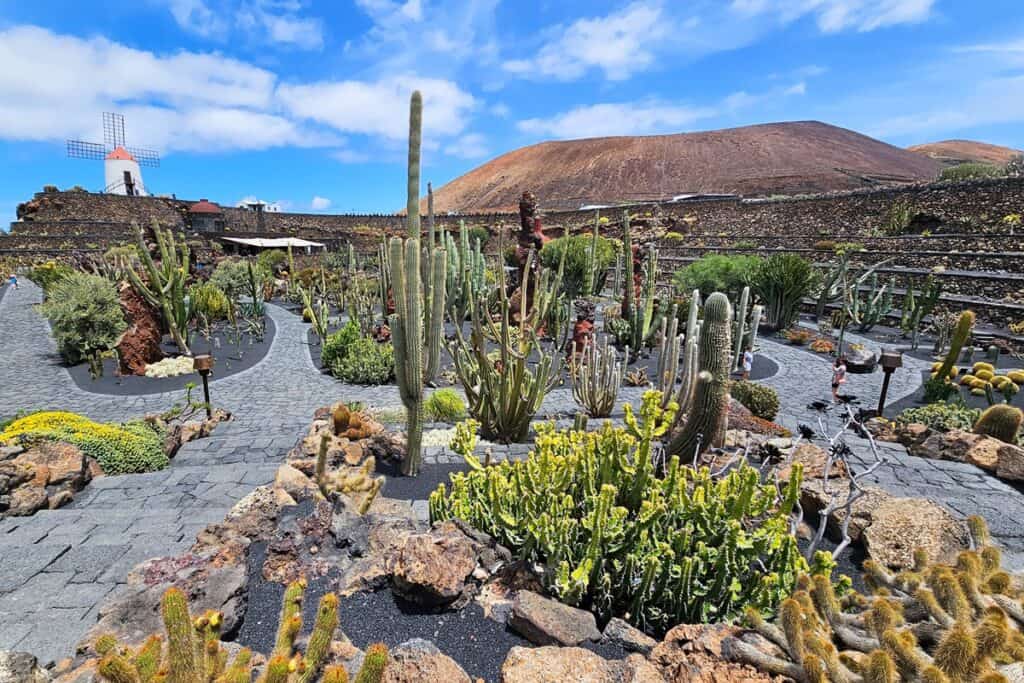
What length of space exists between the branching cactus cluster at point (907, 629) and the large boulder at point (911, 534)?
21.0 inches

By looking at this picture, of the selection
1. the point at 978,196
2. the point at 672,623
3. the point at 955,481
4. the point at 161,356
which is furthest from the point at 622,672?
the point at 978,196

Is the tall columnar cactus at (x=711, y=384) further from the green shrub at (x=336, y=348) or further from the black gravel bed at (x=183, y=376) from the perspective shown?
the black gravel bed at (x=183, y=376)

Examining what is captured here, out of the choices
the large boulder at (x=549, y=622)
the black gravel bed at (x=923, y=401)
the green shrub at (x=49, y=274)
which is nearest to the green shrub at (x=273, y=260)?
the green shrub at (x=49, y=274)

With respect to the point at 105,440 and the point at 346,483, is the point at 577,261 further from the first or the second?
the point at 346,483

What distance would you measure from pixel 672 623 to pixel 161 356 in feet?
33.3

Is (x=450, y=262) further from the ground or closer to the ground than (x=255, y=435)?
further from the ground

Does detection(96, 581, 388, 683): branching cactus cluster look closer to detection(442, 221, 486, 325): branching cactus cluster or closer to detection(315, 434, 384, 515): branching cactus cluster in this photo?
detection(315, 434, 384, 515): branching cactus cluster

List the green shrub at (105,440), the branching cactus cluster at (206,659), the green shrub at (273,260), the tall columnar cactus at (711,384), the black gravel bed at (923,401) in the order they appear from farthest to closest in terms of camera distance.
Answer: the green shrub at (273,260), the black gravel bed at (923,401), the green shrub at (105,440), the tall columnar cactus at (711,384), the branching cactus cluster at (206,659)

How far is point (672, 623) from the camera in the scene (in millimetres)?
2355

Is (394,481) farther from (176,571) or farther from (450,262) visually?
(450,262)

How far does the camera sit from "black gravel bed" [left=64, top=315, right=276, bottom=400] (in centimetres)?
796

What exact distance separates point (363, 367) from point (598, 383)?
4048 mm

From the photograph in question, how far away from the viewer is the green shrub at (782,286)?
12.5 meters

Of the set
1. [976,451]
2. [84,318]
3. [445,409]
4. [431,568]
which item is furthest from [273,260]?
[976,451]
